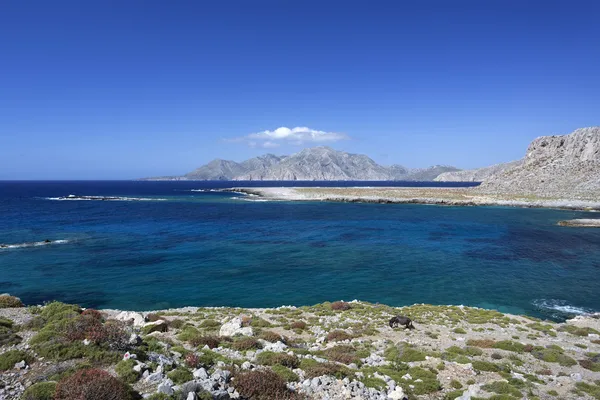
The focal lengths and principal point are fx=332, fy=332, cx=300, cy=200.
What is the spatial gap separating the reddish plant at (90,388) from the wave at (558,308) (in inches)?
1372

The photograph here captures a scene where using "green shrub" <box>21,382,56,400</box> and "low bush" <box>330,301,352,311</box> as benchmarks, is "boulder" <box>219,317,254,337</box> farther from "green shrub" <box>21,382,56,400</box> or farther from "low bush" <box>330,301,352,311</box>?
"green shrub" <box>21,382,56,400</box>

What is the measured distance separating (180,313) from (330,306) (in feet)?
41.7

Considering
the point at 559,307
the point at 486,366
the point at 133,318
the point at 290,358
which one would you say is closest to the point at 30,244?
the point at 133,318

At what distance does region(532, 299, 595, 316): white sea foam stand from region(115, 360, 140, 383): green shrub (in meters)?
34.5

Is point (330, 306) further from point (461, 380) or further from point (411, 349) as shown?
point (461, 380)

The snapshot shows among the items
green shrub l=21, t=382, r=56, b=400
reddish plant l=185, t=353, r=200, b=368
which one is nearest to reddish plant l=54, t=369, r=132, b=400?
green shrub l=21, t=382, r=56, b=400

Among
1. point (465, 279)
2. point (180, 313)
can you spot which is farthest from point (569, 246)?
point (180, 313)

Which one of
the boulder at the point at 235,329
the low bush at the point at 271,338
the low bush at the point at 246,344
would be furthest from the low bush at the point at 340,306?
the low bush at the point at 246,344

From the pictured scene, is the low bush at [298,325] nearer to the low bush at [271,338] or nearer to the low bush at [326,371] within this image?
the low bush at [271,338]

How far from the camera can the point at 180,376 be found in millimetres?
12219

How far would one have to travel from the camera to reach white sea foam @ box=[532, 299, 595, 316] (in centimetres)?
3036

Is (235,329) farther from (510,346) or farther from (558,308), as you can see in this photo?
(558,308)

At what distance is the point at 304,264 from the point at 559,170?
474ft

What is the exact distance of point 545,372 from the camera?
1666 centimetres
